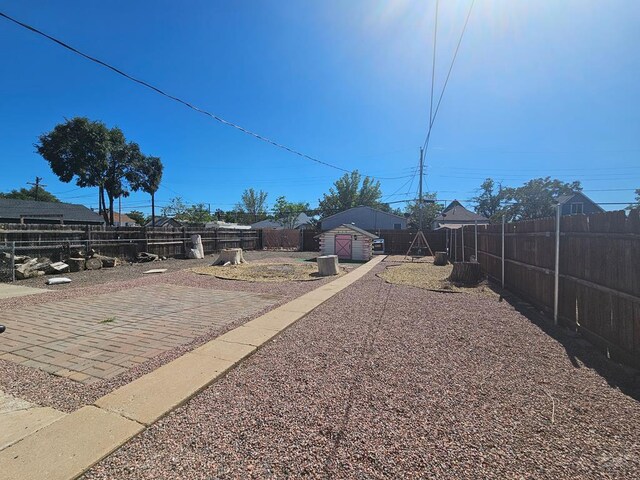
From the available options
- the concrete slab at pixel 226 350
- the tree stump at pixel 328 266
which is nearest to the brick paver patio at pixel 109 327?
the concrete slab at pixel 226 350

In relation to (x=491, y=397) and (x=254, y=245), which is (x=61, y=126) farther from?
(x=491, y=397)

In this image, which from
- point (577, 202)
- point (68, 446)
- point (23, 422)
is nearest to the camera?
point (68, 446)

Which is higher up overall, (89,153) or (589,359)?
(89,153)

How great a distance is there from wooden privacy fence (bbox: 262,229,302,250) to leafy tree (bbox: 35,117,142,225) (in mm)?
16612

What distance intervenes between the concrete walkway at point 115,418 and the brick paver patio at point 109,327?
1.85ft

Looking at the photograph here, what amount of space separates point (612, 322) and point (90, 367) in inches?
232

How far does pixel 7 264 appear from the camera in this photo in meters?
10.2

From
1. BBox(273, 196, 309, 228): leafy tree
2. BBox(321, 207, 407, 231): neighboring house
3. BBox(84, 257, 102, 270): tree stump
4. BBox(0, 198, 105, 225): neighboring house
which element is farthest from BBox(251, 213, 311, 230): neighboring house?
BBox(84, 257, 102, 270): tree stump

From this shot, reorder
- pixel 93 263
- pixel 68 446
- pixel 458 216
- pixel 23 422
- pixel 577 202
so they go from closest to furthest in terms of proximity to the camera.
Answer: pixel 68 446, pixel 23 422, pixel 93 263, pixel 577 202, pixel 458 216

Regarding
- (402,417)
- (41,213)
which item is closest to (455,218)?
(41,213)

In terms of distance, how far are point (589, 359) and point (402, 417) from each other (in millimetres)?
2766

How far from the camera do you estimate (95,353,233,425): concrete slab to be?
2.62 metres

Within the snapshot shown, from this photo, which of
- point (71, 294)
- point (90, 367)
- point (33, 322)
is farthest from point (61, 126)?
point (90, 367)

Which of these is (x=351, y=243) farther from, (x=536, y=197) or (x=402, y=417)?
(x=536, y=197)
